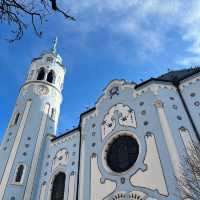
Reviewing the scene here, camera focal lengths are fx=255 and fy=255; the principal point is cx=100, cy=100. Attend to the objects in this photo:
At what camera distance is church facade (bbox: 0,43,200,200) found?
40.1 ft

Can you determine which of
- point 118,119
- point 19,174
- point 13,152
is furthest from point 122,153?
point 13,152

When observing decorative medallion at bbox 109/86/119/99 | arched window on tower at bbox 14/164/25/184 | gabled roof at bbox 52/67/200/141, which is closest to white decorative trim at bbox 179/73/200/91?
gabled roof at bbox 52/67/200/141

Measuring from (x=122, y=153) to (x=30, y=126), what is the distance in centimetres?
917

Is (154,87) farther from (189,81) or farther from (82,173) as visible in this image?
(82,173)

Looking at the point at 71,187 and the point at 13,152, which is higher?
the point at 13,152

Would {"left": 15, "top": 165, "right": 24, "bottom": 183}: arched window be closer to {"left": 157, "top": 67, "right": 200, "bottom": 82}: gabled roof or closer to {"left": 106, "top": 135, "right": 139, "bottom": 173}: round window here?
{"left": 106, "top": 135, "right": 139, "bottom": 173}: round window

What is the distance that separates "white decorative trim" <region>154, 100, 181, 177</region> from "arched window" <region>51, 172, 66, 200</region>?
7.28 m

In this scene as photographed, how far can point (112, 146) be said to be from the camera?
1494 centimetres

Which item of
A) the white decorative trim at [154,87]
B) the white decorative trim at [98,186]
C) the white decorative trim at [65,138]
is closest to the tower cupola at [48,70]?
the white decorative trim at [65,138]

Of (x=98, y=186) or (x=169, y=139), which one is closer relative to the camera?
(x=169, y=139)

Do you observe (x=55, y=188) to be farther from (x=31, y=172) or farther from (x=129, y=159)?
(x=129, y=159)

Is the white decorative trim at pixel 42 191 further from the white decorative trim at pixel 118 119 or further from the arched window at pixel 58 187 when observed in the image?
the white decorative trim at pixel 118 119

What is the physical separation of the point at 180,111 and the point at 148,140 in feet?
7.94

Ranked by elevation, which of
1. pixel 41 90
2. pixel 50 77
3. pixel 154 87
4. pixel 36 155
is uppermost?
pixel 50 77
